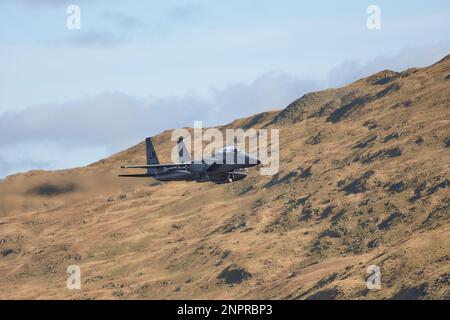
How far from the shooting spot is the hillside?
113 metres

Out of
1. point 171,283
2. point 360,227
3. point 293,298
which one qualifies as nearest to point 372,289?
point 293,298

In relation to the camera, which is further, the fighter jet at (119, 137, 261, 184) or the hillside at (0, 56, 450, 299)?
the hillside at (0, 56, 450, 299)

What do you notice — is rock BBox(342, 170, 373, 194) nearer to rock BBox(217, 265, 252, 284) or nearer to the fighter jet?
Result: rock BBox(217, 265, 252, 284)

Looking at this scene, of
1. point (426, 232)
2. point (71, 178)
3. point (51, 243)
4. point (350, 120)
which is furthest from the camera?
point (350, 120)

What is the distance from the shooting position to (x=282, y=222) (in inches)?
5394

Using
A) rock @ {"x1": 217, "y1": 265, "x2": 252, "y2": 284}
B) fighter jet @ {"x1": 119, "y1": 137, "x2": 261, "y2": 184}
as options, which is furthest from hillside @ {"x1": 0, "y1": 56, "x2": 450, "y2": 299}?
fighter jet @ {"x1": 119, "y1": 137, "x2": 261, "y2": 184}

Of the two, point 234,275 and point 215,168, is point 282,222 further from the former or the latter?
point 215,168

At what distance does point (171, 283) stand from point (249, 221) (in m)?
17.3

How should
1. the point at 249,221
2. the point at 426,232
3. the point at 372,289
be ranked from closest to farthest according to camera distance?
1. the point at 372,289
2. the point at 426,232
3. the point at 249,221

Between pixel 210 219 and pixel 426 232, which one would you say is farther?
pixel 210 219

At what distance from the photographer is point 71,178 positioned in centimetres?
12338

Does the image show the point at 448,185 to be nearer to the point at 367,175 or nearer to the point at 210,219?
the point at 367,175

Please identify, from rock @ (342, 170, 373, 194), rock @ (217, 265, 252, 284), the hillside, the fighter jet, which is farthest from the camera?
rock @ (342, 170, 373, 194)

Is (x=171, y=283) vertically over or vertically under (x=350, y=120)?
under
